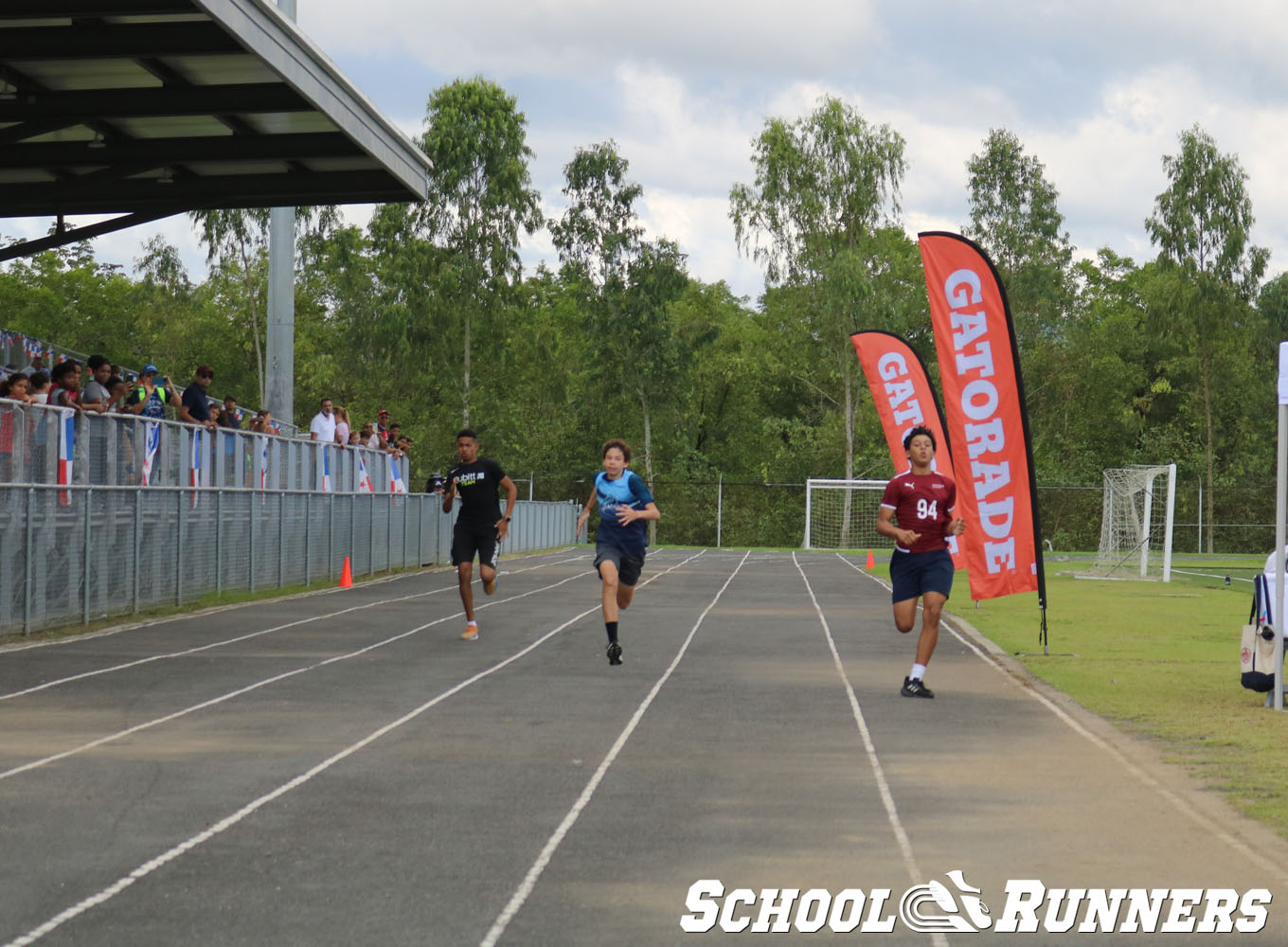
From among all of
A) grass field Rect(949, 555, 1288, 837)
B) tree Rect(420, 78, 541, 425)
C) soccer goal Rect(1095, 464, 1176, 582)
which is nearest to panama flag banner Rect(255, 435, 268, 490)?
grass field Rect(949, 555, 1288, 837)

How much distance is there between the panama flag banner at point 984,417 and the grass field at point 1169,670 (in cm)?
98

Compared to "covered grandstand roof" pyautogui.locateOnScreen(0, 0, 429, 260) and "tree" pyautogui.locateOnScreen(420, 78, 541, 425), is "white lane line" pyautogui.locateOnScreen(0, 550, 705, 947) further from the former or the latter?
"tree" pyautogui.locateOnScreen(420, 78, 541, 425)

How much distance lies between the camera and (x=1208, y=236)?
58938 mm

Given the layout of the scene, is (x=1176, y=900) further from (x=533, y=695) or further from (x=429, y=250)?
(x=429, y=250)

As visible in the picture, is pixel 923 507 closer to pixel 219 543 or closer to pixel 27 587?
pixel 27 587

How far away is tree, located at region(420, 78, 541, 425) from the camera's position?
55344mm

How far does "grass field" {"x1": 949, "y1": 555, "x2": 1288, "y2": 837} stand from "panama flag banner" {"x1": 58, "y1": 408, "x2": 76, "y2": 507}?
9.91 meters

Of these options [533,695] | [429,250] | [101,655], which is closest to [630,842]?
[533,695]

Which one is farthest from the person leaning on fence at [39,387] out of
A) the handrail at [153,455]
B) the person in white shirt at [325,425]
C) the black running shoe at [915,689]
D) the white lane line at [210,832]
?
the person in white shirt at [325,425]

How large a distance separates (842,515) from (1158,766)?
164 feet

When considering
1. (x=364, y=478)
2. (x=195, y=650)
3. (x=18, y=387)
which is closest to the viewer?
(x=195, y=650)

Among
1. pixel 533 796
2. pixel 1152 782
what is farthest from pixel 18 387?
pixel 1152 782

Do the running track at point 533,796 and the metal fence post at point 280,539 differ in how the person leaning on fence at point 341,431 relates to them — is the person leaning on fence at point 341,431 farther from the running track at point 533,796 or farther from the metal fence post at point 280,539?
the running track at point 533,796

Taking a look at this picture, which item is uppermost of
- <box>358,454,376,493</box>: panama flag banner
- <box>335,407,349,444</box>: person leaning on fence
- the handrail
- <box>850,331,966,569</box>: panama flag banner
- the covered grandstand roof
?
the covered grandstand roof
